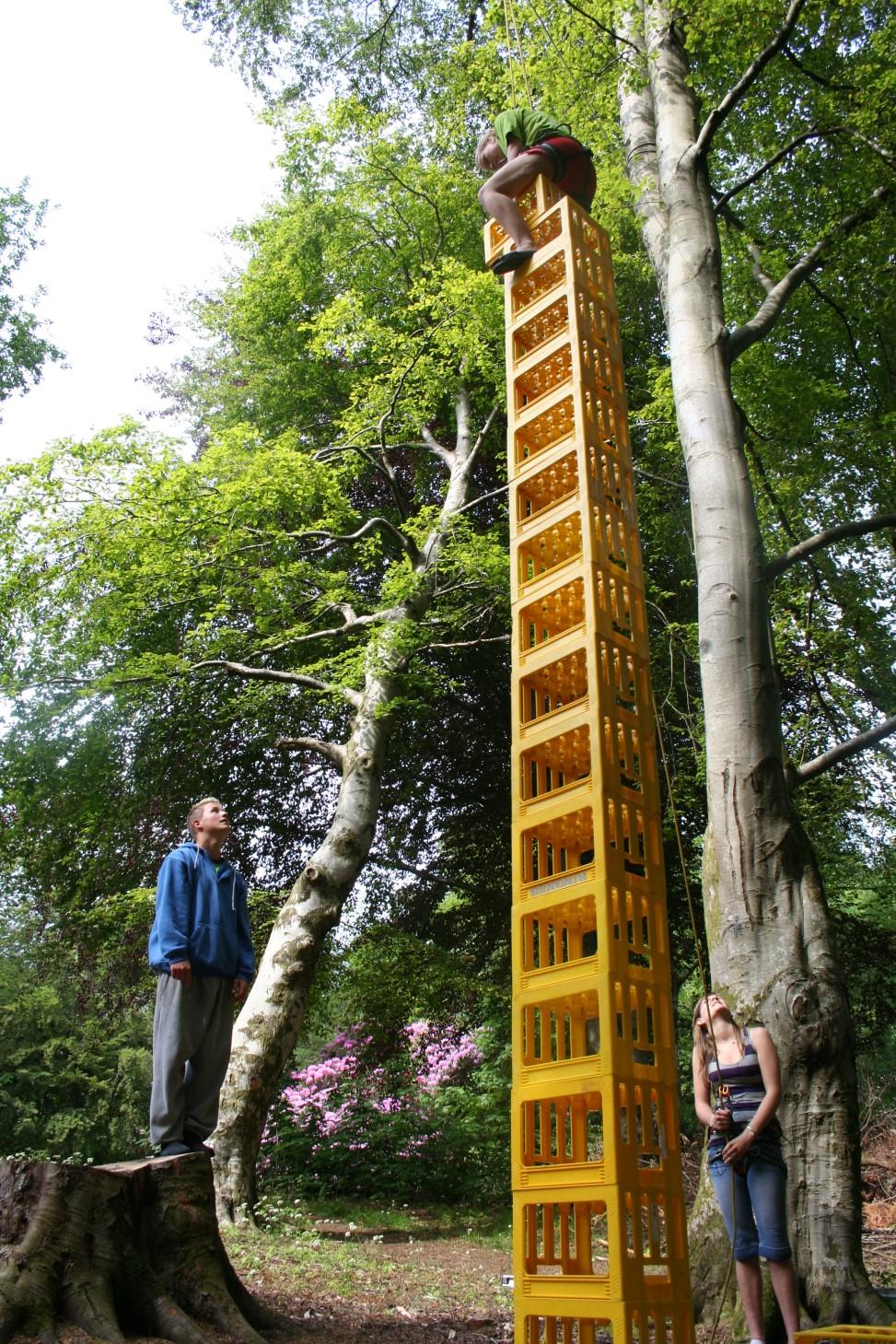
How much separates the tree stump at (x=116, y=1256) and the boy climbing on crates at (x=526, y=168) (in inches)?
176

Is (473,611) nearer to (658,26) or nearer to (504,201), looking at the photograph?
(658,26)

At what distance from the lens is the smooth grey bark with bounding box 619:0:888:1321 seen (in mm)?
4441

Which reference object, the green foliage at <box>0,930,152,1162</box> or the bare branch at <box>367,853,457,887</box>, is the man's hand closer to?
the green foliage at <box>0,930,152,1162</box>

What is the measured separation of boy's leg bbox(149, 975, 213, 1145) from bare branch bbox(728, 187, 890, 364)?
5604 millimetres

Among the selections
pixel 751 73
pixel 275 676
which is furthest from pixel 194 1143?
pixel 275 676

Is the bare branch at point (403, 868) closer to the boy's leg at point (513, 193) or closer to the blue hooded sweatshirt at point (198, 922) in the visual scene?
the blue hooded sweatshirt at point (198, 922)

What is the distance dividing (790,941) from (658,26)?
24.5 ft

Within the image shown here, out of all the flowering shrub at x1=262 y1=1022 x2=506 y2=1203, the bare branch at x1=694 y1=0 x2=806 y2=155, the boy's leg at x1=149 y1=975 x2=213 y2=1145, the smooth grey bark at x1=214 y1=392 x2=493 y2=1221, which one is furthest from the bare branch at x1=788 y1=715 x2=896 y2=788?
the flowering shrub at x1=262 y1=1022 x2=506 y2=1203

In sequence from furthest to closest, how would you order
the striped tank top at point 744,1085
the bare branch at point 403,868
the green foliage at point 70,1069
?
the bare branch at point 403,868, the green foliage at point 70,1069, the striped tank top at point 744,1085

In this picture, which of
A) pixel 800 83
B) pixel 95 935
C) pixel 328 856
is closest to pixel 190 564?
pixel 328 856

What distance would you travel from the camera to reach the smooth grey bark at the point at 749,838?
444 centimetres

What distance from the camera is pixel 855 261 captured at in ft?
26.8

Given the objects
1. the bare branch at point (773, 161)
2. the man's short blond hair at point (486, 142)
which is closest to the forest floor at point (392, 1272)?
the man's short blond hair at point (486, 142)

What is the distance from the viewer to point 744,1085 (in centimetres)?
409
